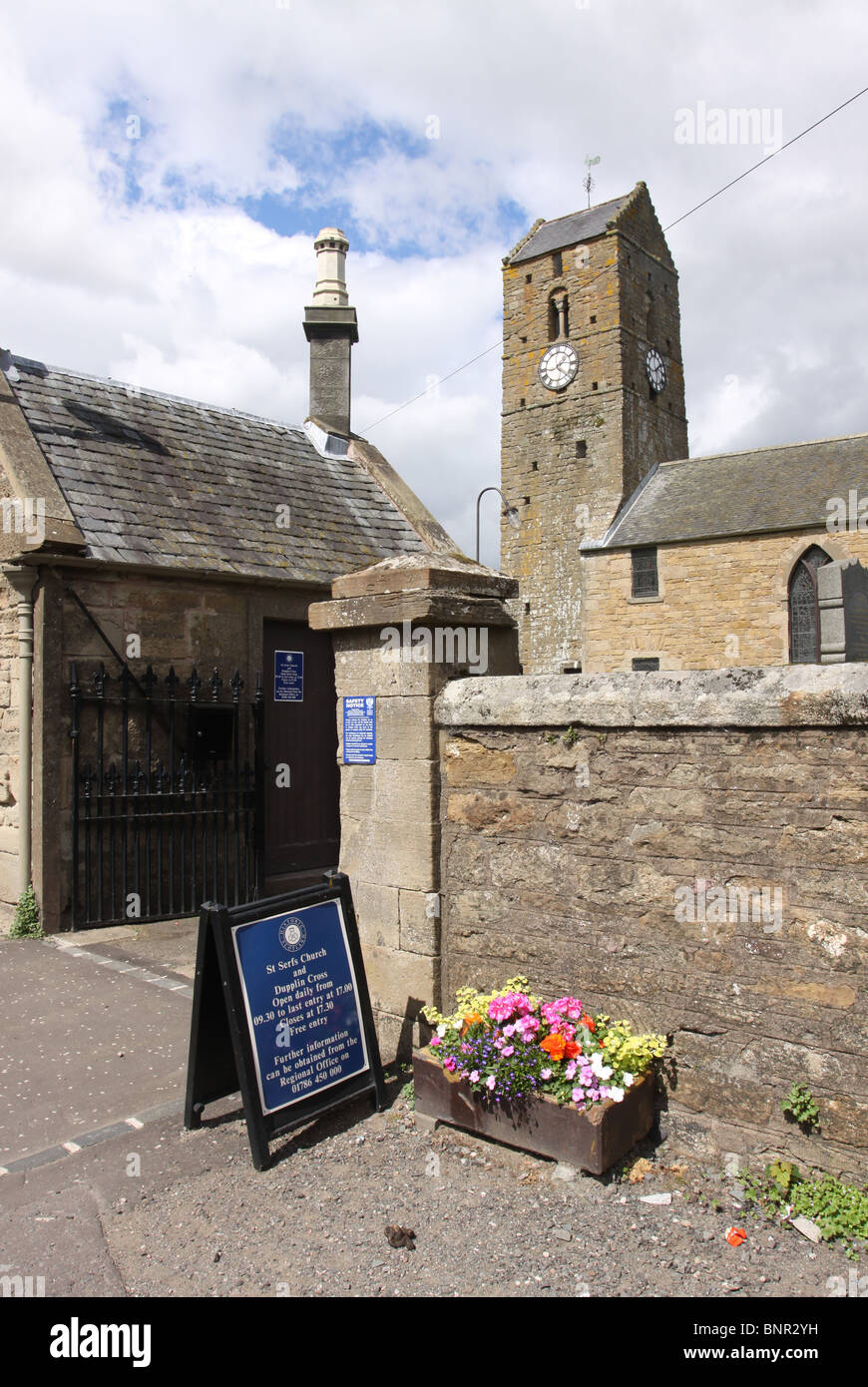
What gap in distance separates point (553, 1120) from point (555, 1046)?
0.29 metres

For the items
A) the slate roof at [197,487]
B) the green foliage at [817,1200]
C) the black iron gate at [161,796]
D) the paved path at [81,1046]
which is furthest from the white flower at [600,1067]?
the slate roof at [197,487]

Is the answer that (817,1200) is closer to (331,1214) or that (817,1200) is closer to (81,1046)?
(331,1214)

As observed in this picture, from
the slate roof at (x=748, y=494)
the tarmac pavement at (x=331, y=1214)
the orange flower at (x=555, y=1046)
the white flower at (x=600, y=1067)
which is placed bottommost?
the tarmac pavement at (x=331, y=1214)

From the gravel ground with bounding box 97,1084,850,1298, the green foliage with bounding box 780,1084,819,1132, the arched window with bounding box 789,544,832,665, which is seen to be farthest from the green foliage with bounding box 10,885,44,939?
the arched window with bounding box 789,544,832,665

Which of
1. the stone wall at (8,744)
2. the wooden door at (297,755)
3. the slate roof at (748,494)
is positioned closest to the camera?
the stone wall at (8,744)

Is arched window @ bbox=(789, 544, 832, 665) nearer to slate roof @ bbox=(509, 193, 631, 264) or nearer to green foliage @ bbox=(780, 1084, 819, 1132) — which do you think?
slate roof @ bbox=(509, 193, 631, 264)

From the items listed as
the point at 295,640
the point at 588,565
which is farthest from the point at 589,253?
the point at 295,640

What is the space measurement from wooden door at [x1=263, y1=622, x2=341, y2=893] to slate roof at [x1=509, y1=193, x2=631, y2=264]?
28.1 metres

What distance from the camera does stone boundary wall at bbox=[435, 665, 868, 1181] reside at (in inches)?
135

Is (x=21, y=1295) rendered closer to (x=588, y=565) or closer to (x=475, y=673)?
(x=475, y=673)

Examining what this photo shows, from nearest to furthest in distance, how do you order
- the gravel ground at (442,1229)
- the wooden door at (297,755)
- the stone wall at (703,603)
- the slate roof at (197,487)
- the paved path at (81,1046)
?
the gravel ground at (442,1229)
the paved path at (81,1046)
the slate roof at (197,487)
the wooden door at (297,755)
the stone wall at (703,603)

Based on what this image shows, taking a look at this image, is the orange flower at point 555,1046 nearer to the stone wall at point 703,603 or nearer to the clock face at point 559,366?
the stone wall at point 703,603

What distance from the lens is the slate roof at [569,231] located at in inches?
1288

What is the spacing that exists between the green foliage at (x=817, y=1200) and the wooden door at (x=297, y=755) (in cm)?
653
